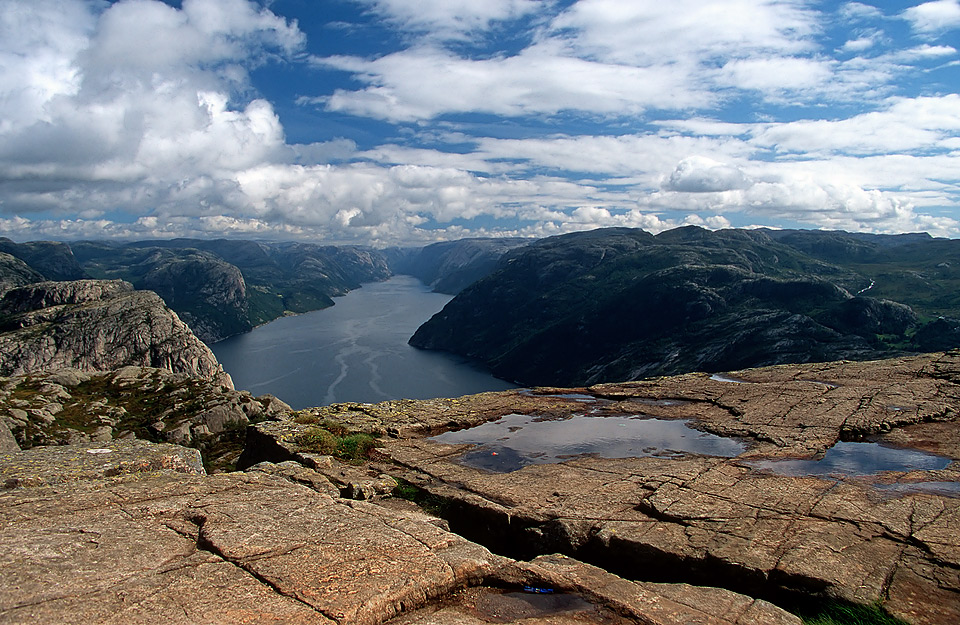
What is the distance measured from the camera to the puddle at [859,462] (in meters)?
19.0

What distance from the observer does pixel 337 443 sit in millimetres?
23469

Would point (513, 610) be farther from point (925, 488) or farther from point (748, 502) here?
point (925, 488)

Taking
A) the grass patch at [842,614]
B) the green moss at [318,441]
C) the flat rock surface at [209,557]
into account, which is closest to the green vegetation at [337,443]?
the green moss at [318,441]

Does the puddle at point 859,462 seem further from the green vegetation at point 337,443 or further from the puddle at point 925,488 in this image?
the green vegetation at point 337,443

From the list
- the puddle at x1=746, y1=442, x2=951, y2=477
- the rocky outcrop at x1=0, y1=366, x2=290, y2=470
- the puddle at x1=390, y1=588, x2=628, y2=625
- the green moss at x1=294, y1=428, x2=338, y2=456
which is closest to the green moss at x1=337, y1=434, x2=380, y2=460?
the green moss at x1=294, y1=428, x2=338, y2=456

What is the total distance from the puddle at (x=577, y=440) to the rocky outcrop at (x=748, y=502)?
3.04 ft

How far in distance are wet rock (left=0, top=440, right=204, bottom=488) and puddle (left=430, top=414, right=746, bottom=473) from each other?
1175 cm

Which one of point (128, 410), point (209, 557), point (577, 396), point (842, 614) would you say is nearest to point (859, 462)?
point (842, 614)

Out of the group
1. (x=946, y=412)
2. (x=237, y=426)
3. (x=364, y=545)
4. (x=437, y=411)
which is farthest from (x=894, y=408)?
(x=237, y=426)

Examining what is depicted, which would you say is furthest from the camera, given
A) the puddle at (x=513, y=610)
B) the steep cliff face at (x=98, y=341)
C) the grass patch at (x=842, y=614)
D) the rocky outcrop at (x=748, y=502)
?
the steep cliff face at (x=98, y=341)

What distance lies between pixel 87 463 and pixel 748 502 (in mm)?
21567

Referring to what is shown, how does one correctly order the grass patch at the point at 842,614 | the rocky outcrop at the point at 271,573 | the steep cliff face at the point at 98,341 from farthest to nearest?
the steep cliff face at the point at 98,341
the grass patch at the point at 842,614
the rocky outcrop at the point at 271,573

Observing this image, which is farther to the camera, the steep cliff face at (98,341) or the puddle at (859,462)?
the steep cliff face at (98,341)

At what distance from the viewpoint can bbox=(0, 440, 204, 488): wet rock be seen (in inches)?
563
